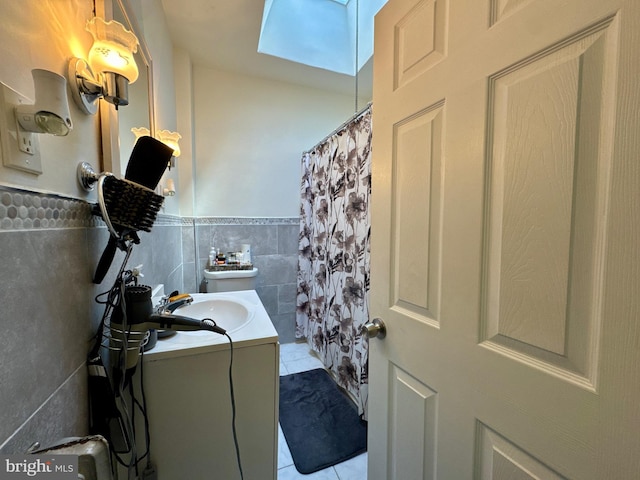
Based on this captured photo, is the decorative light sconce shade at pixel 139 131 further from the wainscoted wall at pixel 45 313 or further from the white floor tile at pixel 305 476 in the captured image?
the white floor tile at pixel 305 476

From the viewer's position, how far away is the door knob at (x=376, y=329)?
848mm

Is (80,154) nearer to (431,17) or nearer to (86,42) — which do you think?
(86,42)

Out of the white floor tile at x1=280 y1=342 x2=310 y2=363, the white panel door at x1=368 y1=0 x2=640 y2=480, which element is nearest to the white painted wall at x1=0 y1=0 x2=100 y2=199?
the white panel door at x1=368 y1=0 x2=640 y2=480

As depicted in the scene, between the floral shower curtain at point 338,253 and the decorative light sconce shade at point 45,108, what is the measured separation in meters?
1.30

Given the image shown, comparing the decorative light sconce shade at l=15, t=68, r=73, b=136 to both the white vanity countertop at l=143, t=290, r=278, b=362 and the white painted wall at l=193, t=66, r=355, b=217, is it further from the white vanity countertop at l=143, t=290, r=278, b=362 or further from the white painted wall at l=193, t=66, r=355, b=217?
the white painted wall at l=193, t=66, r=355, b=217

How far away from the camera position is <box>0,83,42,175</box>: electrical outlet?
0.41 metres

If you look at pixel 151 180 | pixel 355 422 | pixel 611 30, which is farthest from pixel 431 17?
pixel 355 422

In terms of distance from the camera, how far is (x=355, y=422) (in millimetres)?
1610

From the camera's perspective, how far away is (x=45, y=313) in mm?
500

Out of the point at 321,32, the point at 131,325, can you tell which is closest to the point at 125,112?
the point at 131,325

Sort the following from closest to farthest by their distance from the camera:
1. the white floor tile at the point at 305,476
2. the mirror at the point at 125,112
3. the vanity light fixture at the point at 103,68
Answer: the vanity light fixture at the point at 103,68 → the mirror at the point at 125,112 → the white floor tile at the point at 305,476

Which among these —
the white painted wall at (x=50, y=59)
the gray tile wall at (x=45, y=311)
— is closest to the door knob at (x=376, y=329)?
the gray tile wall at (x=45, y=311)

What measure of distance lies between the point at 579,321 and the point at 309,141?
2.46 metres

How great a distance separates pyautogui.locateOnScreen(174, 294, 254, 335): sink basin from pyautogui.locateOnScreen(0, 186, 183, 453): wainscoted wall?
2.05ft
